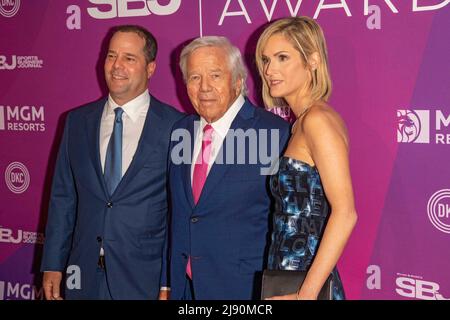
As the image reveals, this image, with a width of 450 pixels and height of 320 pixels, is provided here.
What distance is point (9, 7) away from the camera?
4516mm

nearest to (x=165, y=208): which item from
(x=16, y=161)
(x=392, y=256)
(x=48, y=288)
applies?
(x=48, y=288)

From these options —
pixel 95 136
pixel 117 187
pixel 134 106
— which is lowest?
pixel 117 187

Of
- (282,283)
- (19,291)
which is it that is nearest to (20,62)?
(19,291)

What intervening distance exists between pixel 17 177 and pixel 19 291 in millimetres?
863

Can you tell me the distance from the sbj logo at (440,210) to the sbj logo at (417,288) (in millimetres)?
312

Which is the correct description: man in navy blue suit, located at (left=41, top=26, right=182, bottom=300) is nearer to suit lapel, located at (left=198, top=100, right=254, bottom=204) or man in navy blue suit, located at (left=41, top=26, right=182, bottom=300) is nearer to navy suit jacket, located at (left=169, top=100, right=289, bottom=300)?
navy suit jacket, located at (left=169, top=100, right=289, bottom=300)

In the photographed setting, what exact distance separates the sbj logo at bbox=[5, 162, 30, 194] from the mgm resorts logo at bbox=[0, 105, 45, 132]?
0.28m

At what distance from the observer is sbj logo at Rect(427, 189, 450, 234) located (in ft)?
10.7

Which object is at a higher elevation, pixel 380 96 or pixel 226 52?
pixel 226 52

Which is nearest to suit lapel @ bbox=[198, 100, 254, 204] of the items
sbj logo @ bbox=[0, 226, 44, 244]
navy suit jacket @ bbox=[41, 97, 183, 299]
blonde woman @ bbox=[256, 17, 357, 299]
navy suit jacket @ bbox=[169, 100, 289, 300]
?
navy suit jacket @ bbox=[169, 100, 289, 300]

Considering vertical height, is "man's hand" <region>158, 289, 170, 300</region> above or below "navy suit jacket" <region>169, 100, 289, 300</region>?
below

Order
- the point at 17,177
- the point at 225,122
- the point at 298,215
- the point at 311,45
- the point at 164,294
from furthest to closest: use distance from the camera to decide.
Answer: the point at 17,177 < the point at 164,294 < the point at 225,122 < the point at 311,45 < the point at 298,215

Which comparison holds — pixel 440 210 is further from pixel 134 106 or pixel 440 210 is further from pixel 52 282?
pixel 52 282

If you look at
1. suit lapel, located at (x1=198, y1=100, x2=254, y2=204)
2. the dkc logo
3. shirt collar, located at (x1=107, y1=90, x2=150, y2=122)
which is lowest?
suit lapel, located at (x1=198, y1=100, x2=254, y2=204)
